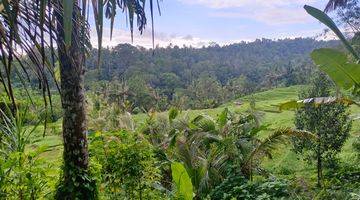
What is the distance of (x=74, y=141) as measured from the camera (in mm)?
4480

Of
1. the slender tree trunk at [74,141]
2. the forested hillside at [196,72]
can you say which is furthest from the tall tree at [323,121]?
the forested hillside at [196,72]

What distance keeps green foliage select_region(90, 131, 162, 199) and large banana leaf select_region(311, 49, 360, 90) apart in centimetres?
253

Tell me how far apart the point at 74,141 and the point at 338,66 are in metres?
2.69

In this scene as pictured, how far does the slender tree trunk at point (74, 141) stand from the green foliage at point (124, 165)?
1.31ft

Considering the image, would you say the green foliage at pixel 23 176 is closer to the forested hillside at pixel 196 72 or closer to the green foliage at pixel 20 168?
the green foliage at pixel 20 168

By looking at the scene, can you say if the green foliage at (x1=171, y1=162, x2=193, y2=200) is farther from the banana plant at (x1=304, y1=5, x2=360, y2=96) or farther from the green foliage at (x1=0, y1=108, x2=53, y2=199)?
the banana plant at (x1=304, y1=5, x2=360, y2=96)

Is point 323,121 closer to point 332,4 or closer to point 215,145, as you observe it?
point 215,145

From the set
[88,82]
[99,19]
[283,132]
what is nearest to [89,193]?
[99,19]

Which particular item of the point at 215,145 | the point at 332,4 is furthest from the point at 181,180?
the point at 332,4

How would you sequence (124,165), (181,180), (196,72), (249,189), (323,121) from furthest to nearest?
(196,72) < (323,121) < (249,189) < (124,165) < (181,180)

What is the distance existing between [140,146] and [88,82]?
4482 centimetres

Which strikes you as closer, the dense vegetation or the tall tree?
the dense vegetation

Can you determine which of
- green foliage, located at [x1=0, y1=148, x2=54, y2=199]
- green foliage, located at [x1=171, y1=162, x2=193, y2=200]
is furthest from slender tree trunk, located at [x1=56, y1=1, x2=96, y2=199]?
green foliage, located at [x1=171, y1=162, x2=193, y2=200]

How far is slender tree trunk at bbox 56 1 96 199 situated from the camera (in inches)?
171
